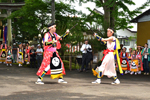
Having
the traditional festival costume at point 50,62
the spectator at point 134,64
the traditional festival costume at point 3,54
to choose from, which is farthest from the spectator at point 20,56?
the traditional festival costume at point 50,62

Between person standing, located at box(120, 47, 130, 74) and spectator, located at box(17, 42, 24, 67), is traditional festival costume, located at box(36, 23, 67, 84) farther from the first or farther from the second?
spectator, located at box(17, 42, 24, 67)

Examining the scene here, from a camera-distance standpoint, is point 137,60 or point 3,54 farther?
point 3,54

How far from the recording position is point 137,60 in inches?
595

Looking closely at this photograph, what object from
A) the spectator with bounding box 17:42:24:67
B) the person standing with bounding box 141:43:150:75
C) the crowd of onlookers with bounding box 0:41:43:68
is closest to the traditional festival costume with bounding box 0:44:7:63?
the crowd of onlookers with bounding box 0:41:43:68

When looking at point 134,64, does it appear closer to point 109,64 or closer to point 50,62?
point 109,64

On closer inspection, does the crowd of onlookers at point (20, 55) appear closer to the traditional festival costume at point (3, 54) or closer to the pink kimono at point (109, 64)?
the traditional festival costume at point (3, 54)

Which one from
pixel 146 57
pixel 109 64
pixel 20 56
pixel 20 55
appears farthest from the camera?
pixel 20 55

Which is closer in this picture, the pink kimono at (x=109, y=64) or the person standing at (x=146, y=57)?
the pink kimono at (x=109, y=64)

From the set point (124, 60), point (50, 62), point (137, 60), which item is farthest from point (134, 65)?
point (50, 62)

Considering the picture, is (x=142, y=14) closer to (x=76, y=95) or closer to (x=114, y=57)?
(x=114, y=57)

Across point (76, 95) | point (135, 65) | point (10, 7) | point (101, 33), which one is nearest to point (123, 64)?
point (135, 65)

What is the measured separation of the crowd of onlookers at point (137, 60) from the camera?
14.8m

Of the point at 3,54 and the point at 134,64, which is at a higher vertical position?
the point at 3,54

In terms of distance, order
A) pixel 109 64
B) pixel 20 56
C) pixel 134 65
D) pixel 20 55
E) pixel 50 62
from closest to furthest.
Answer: pixel 50 62, pixel 109 64, pixel 134 65, pixel 20 56, pixel 20 55
